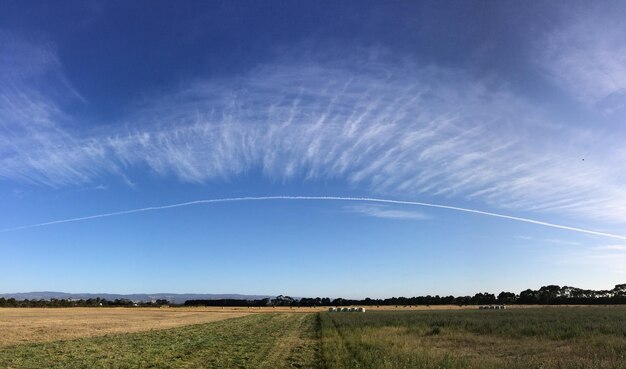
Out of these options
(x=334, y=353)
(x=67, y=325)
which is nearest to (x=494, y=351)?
(x=334, y=353)

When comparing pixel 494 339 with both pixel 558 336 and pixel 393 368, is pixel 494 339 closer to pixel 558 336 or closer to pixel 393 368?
pixel 558 336

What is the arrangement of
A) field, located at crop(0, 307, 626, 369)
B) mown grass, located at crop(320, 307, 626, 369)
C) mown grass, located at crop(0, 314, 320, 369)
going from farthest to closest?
mown grass, located at crop(0, 314, 320, 369)
field, located at crop(0, 307, 626, 369)
mown grass, located at crop(320, 307, 626, 369)

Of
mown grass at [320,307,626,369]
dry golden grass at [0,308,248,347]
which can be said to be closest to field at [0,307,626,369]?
mown grass at [320,307,626,369]

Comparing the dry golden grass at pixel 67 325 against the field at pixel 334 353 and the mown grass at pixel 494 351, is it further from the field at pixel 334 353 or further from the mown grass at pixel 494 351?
the mown grass at pixel 494 351

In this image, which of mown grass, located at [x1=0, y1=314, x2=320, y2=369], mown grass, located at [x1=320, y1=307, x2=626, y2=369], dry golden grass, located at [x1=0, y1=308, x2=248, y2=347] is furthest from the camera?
dry golden grass, located at [x1=0, y1=308, x2=248, y2=347]

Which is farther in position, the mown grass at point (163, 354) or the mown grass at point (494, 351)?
the mown grass at point (163, 354)

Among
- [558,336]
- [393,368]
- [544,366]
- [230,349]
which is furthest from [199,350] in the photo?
[558,336]

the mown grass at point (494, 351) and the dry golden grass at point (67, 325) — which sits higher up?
the dry golden grass at point (67, 325)

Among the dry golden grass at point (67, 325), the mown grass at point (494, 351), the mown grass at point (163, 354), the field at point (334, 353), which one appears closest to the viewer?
the mown grass at point (494, 351)

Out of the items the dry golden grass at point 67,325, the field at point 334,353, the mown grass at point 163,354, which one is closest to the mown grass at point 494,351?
the field at point 334,353

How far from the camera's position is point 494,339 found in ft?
107

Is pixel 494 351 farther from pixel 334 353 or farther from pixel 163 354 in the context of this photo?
pixel 163 354

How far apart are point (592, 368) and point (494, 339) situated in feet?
54.8

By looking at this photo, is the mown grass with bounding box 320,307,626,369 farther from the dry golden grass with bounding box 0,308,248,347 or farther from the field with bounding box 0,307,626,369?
the dry golden grass with bounding box 0,308,248,347
